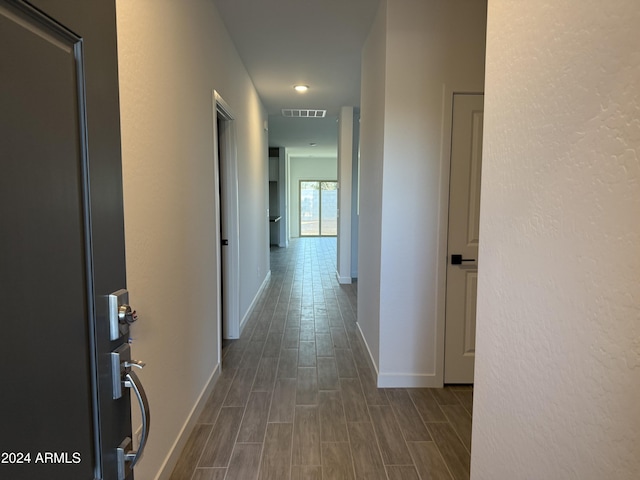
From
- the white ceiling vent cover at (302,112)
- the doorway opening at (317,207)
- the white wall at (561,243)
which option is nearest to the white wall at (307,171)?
the doorway opening at (317,207)

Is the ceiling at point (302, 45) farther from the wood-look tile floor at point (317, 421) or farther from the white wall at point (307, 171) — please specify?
the white wall at point (307, 171)

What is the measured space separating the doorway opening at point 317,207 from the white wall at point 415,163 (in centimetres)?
1104

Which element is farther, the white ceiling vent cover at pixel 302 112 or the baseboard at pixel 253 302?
the white ceiling vent cover at pixel 302 112

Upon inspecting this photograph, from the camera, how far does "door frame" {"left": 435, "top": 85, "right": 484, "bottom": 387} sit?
8.51ft

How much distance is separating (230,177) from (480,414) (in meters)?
2.99

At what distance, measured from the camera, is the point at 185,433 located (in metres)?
2.12

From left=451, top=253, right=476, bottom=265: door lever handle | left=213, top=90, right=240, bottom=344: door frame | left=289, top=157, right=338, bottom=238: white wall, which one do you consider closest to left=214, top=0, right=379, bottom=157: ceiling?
left=213, top=90, right=240, bottom=344: door frame

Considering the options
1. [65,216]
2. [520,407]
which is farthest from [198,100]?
[520,407]

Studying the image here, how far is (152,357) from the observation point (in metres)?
1.67

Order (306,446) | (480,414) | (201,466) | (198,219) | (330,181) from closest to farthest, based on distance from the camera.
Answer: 1. (480,414)
2. (201,466)
3. (306,446)
4. (198,219)
5. (330,181)

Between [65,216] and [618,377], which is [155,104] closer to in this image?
[65,216]

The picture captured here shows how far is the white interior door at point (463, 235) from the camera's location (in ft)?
8.64

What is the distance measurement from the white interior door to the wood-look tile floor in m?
0.29

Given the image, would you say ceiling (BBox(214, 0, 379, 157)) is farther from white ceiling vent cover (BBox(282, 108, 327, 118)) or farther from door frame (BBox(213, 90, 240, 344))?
door frame (BBox(213, 90, 240, 344))
